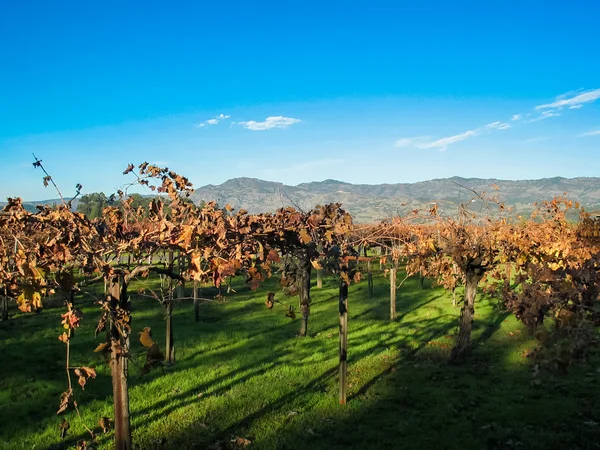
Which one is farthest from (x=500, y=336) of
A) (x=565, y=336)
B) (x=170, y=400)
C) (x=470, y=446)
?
(x=565, y=336)

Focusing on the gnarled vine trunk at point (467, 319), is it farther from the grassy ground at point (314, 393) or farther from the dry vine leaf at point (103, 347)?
the dry vine leaf at point (103, 347)

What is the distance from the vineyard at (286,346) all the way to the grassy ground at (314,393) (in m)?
0.06

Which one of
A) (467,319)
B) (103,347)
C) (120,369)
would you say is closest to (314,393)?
(467,319)

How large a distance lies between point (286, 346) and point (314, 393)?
5567 millimetres

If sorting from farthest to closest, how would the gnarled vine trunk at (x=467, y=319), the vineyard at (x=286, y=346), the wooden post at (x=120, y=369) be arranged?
the gnarled vine trunk at (x=467, y=319) < the wooden post at (x=120, y=369) < the vineyard at (x=286, y=346)

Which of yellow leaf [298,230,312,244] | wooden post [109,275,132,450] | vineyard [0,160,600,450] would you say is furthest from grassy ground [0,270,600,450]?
yellow leaf [298,230,312,244]

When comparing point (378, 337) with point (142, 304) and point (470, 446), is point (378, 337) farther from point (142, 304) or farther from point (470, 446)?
point (142, 304)

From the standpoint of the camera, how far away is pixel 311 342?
60.3 feet

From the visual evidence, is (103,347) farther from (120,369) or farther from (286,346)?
(286,346)

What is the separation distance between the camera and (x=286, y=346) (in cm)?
1767

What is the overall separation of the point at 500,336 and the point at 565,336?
1573 cm

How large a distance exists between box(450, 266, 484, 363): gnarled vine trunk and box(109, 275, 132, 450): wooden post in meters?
11.6

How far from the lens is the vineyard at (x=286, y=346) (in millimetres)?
5094

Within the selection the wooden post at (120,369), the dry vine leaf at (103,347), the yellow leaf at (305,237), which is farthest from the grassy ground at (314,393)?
the yellow leaf at (305,237)
